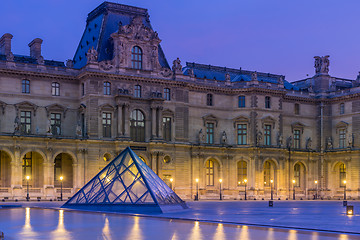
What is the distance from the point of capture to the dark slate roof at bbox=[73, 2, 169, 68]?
241ft

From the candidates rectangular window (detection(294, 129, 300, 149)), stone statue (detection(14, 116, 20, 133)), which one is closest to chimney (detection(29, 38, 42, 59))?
stone statue (detection(14, 116, 20, 133))

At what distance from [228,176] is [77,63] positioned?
23.1 meters

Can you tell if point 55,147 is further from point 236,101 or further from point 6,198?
point 236,101

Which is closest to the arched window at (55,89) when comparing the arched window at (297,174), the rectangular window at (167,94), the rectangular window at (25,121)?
the rectangular window at (25,121)

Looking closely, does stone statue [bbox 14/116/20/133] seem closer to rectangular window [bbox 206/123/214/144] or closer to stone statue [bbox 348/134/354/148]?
rectangular window [bbox 206/123/214/144]

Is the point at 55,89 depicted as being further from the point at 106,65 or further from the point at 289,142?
the point at 289,142

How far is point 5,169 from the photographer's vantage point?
2635 inches

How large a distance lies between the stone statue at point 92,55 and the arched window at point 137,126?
744 cm

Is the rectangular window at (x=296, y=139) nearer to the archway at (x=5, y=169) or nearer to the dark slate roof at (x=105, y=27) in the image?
the dark slate roof at (x=105, y=27)

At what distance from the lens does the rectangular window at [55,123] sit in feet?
227

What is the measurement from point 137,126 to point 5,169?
15266mm

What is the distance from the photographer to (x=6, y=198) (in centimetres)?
6297

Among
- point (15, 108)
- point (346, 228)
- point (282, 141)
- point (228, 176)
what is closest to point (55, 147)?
point (15, 108)

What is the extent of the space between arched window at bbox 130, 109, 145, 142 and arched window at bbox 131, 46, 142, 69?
5270mm
